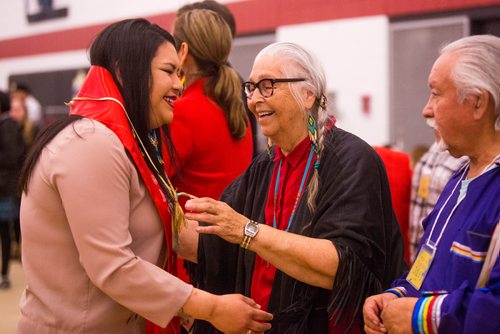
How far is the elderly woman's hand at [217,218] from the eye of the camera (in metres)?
1.76

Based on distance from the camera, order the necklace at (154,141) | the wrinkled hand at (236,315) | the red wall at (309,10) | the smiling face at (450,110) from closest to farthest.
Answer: the smiling face at (450,110)
the wrinkled hand at (236,315)
the necklace at (154,141)
the red wall at (309,10)

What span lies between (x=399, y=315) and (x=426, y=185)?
1.81 metres

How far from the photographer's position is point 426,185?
332 cm

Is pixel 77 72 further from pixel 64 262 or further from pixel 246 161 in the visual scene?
pixel 64 262

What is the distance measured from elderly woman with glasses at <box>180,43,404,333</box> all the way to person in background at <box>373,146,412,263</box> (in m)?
1.53

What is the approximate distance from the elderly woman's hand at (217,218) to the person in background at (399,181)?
6.07ft

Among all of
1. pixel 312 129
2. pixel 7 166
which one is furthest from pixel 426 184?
pixel 7 166

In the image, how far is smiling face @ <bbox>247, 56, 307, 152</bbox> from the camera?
77.6 inches

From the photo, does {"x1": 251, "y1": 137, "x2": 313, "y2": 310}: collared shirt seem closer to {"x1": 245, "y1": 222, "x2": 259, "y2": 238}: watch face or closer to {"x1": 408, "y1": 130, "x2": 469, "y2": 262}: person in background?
{"x1": 245, "y1": 222, "x2": 259, "y2": 238}: watch face

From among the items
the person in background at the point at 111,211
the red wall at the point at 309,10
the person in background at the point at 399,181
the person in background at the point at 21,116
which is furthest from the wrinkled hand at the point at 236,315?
the person in background at the point at 21,116

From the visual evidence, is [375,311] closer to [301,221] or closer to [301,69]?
[301,221]

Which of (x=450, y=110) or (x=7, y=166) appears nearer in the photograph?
(x=450, y=110)

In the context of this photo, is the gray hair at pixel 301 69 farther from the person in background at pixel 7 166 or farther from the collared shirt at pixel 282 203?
the person in background at pixel 7 166

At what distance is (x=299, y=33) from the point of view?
603cm
